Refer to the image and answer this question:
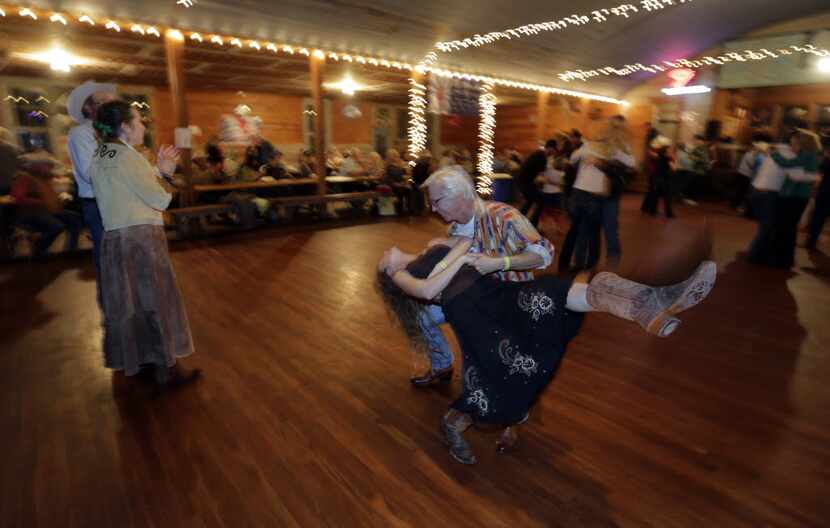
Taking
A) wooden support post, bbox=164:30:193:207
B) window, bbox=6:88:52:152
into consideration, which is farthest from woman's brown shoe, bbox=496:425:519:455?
window, bbox=6:88:52:152

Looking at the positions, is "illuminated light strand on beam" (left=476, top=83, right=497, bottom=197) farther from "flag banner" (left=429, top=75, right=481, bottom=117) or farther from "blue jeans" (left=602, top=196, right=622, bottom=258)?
"blue jeans" (left=602, top=196, right=622, bottom=258)

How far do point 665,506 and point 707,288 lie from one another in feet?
2.76

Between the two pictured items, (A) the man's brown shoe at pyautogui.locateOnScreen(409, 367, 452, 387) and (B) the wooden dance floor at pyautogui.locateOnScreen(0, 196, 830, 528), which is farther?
(A) the man's brown shoe at pyautogui.locateOnScreen(409, 367, 452, 387)

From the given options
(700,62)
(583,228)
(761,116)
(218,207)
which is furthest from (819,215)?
(218,207)

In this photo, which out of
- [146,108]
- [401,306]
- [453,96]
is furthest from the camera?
[146,108]

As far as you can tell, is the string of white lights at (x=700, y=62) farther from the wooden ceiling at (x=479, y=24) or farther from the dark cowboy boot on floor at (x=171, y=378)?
the dark cowboy boot on floor at (x=171, y=378)

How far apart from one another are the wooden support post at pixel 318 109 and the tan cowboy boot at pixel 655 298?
22.6 ft

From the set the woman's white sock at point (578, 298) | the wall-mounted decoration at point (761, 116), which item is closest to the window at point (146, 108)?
the woman's white sock at point (578, 298)

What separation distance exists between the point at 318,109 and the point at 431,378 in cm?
630

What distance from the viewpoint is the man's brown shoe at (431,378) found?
2.56 m

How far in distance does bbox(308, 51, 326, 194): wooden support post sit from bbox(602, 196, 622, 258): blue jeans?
16.2 feet

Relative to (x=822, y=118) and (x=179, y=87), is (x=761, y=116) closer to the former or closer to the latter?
(x=822, y=118)

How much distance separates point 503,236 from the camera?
2.00 metres

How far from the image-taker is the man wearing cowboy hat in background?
256cm
